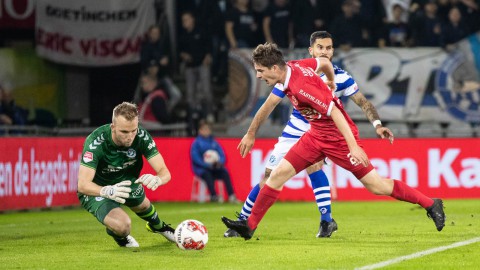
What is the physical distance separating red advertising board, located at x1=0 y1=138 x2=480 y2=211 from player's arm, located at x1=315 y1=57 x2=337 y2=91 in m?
7.74

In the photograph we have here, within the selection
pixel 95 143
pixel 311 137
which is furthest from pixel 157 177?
pixel 311 137

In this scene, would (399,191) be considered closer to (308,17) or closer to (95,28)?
(308,17)

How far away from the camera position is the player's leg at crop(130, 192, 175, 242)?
11.2 meters

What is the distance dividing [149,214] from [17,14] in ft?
46.5

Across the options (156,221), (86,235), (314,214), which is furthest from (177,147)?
(156,221)

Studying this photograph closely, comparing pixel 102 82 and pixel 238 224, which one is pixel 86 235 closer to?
pixel 238 224

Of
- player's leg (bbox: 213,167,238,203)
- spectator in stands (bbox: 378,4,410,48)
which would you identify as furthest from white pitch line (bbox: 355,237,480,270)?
spectator in stands (bbox: 378,4,410,48)

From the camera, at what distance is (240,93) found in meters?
22.4

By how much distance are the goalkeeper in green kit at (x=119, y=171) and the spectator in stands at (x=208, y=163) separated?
9.45 meters

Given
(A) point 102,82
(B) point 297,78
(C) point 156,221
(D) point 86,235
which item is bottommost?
(A) point 102,82

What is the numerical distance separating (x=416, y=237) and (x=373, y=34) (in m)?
11.3

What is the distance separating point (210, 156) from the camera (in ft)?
68.9

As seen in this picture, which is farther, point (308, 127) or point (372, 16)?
point (372, 16)

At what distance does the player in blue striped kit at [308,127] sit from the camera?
472 inches
